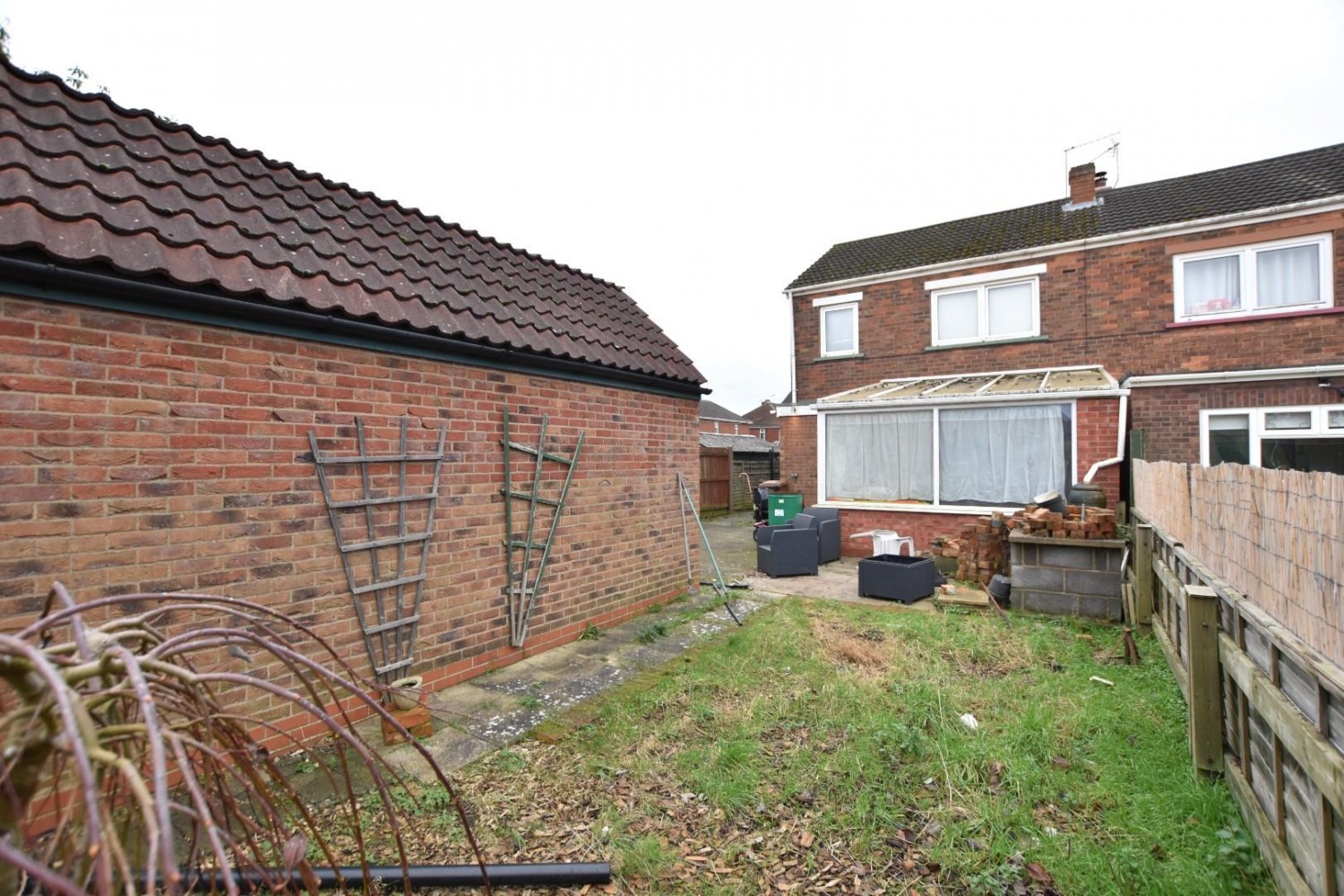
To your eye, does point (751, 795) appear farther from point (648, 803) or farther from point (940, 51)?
point (940, 51)

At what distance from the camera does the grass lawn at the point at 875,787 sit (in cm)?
271

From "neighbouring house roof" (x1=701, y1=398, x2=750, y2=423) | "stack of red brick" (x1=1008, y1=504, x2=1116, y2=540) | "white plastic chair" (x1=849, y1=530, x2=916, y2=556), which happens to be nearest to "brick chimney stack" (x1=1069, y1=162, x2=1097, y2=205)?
"white plastic chair" (x1=849, y1=530, x2=916, y2=556)

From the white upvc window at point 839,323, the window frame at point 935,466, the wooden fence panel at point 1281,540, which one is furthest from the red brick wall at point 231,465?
the white upvc window at point 839,323

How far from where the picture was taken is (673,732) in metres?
3.98

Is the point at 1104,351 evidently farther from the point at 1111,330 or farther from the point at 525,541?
the point at 525,541

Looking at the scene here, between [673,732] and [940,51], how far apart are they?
834 centimetres

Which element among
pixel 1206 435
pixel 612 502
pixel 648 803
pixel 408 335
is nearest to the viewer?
pixel 648 803

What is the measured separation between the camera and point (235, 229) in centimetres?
381

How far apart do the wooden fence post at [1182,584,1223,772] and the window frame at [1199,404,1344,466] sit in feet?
27.0

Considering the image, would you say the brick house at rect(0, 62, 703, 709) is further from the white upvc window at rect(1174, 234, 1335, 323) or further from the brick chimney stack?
the brick chimney stack

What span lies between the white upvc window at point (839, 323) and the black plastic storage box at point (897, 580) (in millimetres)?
7528

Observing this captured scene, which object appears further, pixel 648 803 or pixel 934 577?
pixel 934 577

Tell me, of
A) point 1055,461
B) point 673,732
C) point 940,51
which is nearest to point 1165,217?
point 1055,461

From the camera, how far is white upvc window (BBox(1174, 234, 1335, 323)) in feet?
33.3
